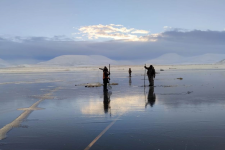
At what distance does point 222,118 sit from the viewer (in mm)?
9438

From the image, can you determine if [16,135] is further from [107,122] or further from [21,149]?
[107,122]

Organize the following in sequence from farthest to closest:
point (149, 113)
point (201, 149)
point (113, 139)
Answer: point (149, 113) < point (113, 139) < point (201, 149)

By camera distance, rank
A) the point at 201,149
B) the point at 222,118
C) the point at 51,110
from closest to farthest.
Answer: the point at 201,149, the point at 222,118, the point at 51,110

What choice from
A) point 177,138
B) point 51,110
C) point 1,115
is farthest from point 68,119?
point 177,138

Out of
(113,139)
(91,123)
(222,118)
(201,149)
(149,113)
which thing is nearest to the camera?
(201,149)

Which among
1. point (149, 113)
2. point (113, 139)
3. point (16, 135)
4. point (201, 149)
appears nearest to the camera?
point (201, 149)

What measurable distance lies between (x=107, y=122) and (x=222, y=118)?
4046mm

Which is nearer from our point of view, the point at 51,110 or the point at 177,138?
the point at 177,138

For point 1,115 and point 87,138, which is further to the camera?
point 1,115

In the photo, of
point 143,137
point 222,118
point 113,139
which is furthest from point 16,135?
point 222,118

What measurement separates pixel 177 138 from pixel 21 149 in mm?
3834

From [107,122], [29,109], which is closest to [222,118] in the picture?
[107,122]

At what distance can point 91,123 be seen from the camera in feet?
28.9

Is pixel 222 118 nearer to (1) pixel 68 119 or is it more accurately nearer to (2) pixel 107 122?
(2) pixel 107 122
